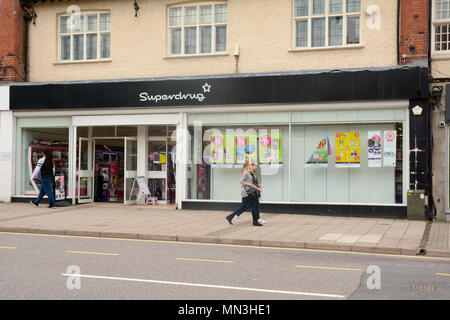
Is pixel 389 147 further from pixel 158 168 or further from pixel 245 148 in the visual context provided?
pixel 158 168

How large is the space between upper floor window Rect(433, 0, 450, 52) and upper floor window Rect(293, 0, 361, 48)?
215 centimetres

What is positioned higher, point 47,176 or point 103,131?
point 103,131

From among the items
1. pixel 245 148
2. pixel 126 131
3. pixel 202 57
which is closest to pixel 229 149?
pixel 245 148

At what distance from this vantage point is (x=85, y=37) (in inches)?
725

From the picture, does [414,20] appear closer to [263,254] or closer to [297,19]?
[297,19]

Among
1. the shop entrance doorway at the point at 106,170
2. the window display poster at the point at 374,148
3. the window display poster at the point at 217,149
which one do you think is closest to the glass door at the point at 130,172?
the shop entrance doorway at the point at 106,170

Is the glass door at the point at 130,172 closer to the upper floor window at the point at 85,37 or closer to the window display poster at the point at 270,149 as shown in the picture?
the upper floor window at the point at 85,37

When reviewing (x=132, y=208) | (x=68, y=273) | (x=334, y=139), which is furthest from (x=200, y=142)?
(x=68, y=273)

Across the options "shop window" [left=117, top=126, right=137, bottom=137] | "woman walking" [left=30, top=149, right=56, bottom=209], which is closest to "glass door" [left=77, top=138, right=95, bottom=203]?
"shop window" [left=117, top=126, right=137, bottom=137]

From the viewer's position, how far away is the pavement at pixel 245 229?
10.6m

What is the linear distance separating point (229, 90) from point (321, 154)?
3.41 meters

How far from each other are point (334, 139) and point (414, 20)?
3996 millimetres

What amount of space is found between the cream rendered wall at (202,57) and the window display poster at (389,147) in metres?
2.05

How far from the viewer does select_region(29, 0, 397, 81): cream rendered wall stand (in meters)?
15.5
